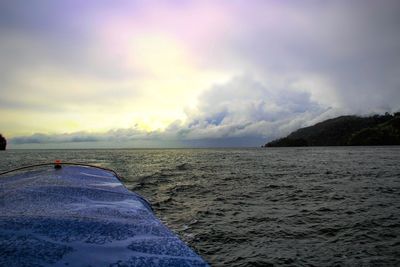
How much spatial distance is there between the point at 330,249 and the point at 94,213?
280 inches

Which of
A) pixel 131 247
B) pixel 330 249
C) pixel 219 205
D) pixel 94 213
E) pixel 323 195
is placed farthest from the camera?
pixel 323 195

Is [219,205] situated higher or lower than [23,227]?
lower

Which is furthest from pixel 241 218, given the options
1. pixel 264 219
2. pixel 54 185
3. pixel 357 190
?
pixel 357 190

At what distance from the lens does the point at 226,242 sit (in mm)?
10305

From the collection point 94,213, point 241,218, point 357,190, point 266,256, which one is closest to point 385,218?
point 241,218

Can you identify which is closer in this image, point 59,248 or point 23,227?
point 59,248

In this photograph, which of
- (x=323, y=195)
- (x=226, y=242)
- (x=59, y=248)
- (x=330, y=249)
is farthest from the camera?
(x=323, y=195)

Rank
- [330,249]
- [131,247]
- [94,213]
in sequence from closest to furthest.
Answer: [131,247], [94,213], [330,249]

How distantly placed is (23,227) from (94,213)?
62.1 inches

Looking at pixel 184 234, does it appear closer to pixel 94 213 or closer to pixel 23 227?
pixel 94 213

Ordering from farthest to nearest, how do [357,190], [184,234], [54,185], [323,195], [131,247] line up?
[357,190]
[323,195]
[184,234]
[54,185]
[131,247]

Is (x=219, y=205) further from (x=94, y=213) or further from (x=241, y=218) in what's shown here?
(x=94, y=213)

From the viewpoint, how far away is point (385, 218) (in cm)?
1302

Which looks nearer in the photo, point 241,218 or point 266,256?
point 266,256
